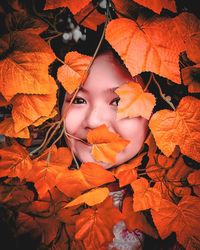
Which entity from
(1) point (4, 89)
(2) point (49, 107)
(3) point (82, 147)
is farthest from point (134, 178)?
(1) point (4, 89)

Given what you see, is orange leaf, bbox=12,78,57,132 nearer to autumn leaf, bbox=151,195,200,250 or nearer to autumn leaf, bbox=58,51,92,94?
autumn leaf, bbox=58,51,92,94

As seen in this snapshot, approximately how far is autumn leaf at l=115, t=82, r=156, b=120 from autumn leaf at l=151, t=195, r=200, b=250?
0.31 m

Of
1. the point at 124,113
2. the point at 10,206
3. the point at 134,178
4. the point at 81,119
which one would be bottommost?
the point at 10,206

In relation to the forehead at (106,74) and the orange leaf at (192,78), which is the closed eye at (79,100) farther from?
the orange leaf at (192,78)

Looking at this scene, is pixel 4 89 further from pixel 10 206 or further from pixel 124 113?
pixel 10 206

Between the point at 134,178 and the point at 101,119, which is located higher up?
the point at 101,119

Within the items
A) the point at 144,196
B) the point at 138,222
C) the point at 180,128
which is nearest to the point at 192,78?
the point at 180,128

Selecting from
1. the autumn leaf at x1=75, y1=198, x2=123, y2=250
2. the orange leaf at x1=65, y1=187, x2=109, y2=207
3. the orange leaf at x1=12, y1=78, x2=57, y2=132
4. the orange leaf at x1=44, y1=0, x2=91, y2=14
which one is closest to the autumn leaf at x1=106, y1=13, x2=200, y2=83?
the orange leaf at x1=44, y1=0, x2=91, y2=14

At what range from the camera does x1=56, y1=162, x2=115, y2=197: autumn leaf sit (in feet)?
2.28

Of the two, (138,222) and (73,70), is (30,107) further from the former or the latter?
(138,222)

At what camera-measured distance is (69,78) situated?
0.67 metres

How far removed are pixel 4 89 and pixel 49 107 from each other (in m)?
0.12

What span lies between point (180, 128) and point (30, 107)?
0.39m

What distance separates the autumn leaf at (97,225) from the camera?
0.73 metres
